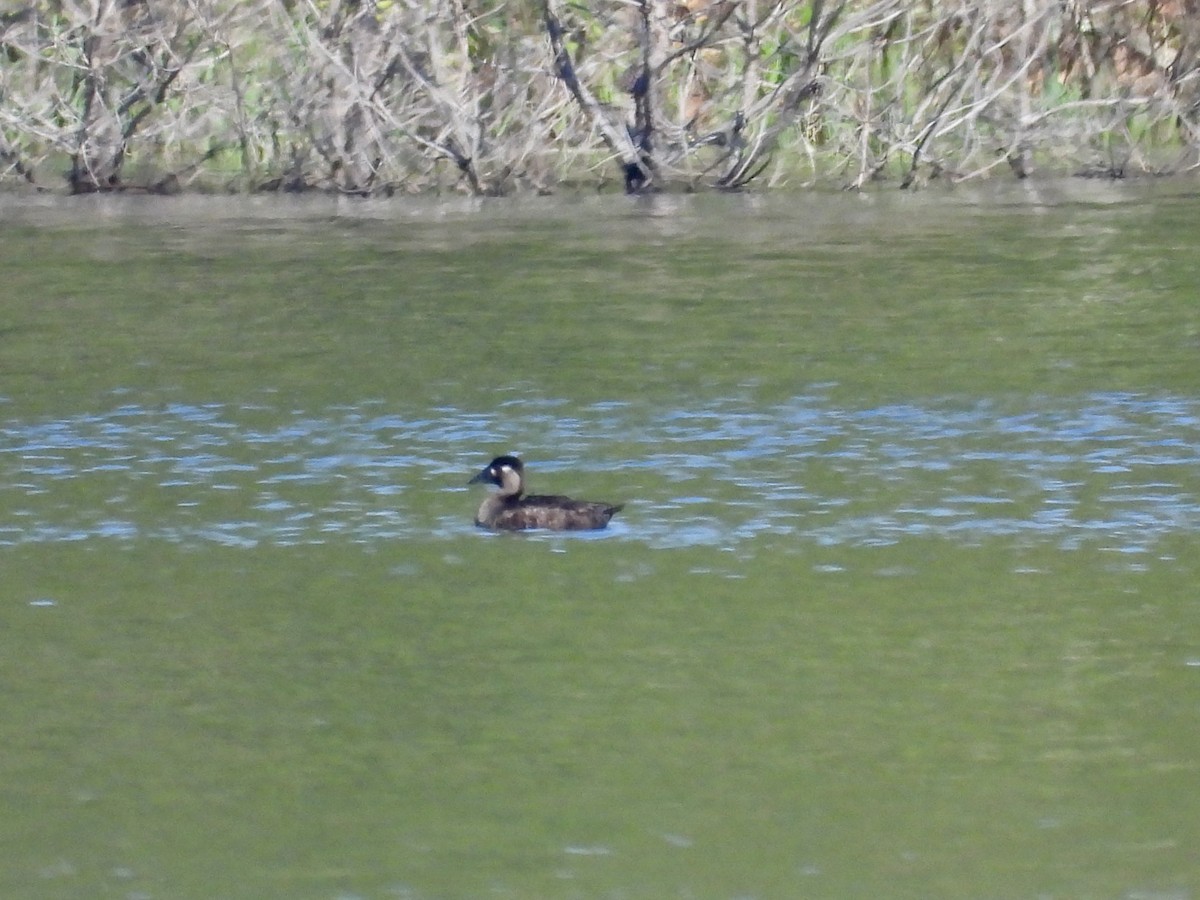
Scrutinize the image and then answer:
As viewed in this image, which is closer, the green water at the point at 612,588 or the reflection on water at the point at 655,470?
the green water at the point at 612,588

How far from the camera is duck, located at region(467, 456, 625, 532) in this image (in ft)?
32.6

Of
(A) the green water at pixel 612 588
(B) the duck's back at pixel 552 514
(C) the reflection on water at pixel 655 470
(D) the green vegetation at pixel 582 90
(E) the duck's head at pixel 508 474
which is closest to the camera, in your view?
(A) the green water at pixel 612 588

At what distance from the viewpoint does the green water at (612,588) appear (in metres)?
6.48

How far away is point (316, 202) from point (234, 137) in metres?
2.54

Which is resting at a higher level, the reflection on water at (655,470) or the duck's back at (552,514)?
the duck's back at (552,514)

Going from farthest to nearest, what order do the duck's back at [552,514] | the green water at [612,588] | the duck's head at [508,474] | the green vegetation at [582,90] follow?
the green vegetation at [582,90]
the duck's head at [508,474]
the duck's back at [552,514]
the green water at [612,588]

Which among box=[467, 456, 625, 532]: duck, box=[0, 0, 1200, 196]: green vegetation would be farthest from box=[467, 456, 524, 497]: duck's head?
box=[0, 0, 1200, 196]: green vegetation

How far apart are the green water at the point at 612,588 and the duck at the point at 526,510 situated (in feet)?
0.33

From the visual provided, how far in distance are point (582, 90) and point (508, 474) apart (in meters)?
12.7

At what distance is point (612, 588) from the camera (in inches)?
360

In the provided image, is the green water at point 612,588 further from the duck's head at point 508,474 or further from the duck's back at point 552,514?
the duck's head at point 508,474

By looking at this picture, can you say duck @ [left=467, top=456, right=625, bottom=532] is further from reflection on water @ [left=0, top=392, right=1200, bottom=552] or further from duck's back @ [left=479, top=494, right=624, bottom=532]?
reflection on water @ [left=0, top=392, right=1200, bottom=552]

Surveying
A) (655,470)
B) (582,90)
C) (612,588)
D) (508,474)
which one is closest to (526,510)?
(508,474)

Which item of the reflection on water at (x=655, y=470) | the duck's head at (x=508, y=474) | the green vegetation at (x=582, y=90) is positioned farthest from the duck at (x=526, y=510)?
the green vegetation at (x=582, y=90)
